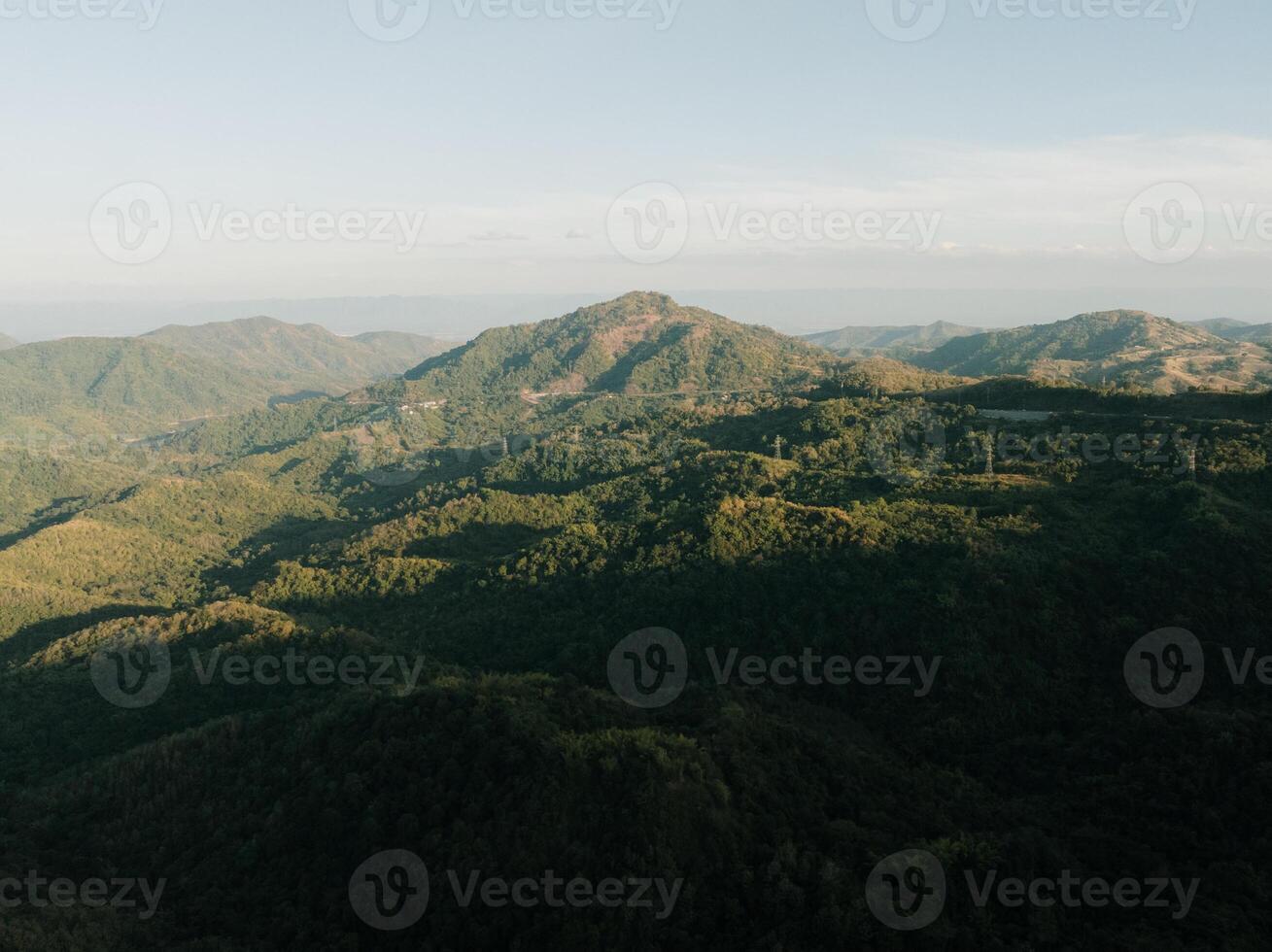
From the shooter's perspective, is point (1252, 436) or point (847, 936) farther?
point (1252, 436)

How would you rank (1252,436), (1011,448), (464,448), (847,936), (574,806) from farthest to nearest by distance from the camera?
(464,448), (1011,448), (1252,436), (574,806), (847,936)

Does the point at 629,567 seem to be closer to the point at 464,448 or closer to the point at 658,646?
the point at 658,646

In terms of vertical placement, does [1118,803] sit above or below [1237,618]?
below

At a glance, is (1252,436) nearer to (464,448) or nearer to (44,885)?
(44,885)

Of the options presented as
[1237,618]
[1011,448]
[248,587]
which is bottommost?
[248,587]

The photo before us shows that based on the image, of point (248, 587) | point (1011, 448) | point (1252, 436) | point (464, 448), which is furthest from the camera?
point (464, 448)

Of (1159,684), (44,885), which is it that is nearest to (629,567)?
(1159,684)
